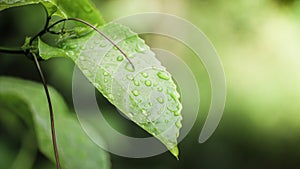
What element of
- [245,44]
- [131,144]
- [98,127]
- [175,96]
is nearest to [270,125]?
[245,44]

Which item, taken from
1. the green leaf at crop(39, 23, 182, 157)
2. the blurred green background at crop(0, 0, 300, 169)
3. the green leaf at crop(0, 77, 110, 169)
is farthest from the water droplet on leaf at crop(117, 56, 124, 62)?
the blurred green background at crop(0, 0, 300, 169)

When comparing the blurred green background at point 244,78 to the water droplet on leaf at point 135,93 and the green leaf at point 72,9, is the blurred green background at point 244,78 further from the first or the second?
the water droplet on leaf at point 135,93

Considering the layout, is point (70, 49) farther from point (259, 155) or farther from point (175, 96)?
point (259, 155)

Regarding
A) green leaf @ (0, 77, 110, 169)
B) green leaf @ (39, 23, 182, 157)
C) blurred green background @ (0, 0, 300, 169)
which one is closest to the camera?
green leaf @ (39, 23, 182, 157)

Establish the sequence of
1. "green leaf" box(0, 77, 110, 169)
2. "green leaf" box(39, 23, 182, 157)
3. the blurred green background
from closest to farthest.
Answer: "green leaf" box(39, 23, 182, 157) < "green leaf" box(0, 77, 110, 169) < the blurred green background

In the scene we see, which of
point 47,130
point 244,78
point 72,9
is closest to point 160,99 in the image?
point 72,9

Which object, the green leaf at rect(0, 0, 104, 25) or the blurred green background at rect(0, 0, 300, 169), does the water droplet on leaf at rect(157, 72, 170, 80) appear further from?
the blurred green background at rect(0, 0, 300, 169)
